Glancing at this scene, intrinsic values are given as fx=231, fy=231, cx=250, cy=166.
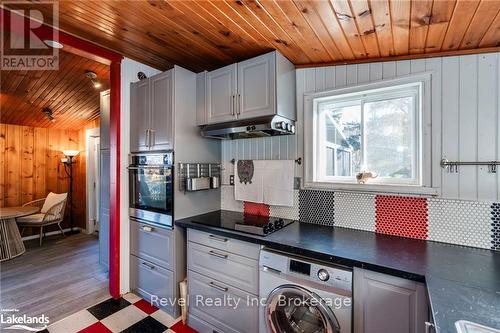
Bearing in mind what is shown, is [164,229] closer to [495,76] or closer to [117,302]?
[117,302]

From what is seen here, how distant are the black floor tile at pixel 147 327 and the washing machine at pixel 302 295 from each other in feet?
2.96

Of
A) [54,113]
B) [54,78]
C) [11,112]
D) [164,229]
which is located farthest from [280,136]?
[11,112]

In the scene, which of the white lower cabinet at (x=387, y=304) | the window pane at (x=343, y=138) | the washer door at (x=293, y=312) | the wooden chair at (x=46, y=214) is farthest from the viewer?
the wooden chair at (x=46, y=214)

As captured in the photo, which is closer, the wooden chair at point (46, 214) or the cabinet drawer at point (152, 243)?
the cabinet drawer at point (152, 243)

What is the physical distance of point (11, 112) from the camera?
3500mm

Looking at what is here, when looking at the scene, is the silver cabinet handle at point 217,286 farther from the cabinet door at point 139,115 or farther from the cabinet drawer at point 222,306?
the cabinet door at point 139,115

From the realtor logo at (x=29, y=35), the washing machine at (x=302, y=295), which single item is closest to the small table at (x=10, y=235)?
the realtor logo at (x=29, y=35)

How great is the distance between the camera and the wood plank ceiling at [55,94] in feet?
8.53

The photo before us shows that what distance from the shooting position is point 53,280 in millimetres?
2621

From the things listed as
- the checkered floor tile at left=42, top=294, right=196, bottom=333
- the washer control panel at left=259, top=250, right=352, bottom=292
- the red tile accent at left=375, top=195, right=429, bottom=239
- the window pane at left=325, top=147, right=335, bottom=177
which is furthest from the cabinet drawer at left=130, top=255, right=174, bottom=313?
the red tile accent at left=375, top=195, right=429, bottom=239

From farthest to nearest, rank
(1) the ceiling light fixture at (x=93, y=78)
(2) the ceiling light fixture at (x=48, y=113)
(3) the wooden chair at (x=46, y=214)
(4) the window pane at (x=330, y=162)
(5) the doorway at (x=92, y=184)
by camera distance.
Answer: (5) the doorway at (x=92, y=184) < (3) the wooden chair at (x=46, y=214) < (2) the ceiling light fixture at (x=48, y=113) < (1) the ceiling light fixture at (x=93, y=78) < (4) the window pane at (x=330, y=162)

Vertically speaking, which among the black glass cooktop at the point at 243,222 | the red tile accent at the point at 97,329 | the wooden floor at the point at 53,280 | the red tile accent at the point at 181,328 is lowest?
the red tile accent at the point at 181,328

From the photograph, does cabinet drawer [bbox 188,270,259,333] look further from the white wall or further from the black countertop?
the white wall

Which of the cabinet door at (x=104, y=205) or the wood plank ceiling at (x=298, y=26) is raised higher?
the wood plank ceiling at (x=298, y=26)
